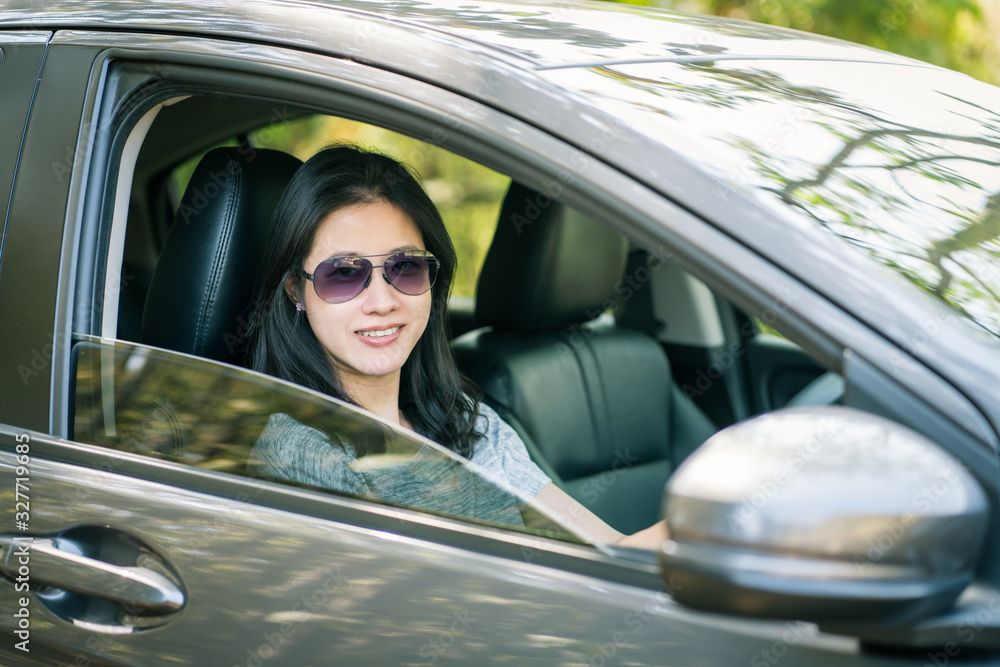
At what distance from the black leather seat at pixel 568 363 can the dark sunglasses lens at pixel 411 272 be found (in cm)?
57

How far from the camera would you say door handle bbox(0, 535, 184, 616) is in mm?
1263

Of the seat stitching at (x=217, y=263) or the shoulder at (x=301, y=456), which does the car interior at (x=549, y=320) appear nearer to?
the seat stitching at (x=217, y=263)

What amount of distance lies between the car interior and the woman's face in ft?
0.46

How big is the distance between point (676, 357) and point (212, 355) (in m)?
1.73

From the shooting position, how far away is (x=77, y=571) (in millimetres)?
1306

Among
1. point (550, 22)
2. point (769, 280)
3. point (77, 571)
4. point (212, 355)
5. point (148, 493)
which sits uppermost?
point (550, 22)

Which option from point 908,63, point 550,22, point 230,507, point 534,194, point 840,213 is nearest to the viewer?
point 840,213

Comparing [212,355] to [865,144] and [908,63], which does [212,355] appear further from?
[908,63]

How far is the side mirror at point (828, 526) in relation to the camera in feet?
2.84

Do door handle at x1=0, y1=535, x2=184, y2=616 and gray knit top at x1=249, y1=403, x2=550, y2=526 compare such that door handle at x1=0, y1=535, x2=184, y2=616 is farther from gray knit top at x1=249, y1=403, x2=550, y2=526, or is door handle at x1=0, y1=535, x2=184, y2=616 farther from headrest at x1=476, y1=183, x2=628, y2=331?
headrest at x1=476, y1=183, x2=628, y2=331

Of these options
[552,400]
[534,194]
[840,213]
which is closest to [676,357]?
[552,400]

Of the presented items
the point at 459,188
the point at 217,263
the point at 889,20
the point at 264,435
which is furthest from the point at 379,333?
the point at 459,188

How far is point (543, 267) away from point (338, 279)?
839mm

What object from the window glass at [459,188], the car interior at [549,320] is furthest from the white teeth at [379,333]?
the window glass at [459,188]
